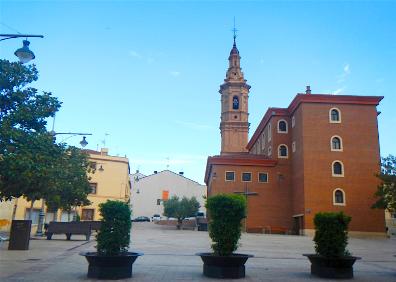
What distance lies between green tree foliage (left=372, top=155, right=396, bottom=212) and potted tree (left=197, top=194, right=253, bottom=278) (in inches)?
1161

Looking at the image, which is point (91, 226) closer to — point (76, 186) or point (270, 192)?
point (76, 186)

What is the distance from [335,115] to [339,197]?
27.7 feet

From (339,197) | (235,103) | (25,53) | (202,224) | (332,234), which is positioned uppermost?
(235,103)

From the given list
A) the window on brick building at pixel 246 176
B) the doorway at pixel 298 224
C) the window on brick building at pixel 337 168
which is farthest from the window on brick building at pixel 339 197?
the window on brick building at pixel 246 176

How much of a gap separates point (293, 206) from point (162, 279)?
3950cm

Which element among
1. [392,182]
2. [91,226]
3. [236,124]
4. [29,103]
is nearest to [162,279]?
[29,103]

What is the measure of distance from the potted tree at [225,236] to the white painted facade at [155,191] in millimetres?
69891

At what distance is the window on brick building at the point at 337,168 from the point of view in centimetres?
4094

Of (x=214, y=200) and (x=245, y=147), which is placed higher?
(x=245, y=147)

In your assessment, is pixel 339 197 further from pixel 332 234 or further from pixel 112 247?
pixel 112 247

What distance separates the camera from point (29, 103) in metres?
14.7

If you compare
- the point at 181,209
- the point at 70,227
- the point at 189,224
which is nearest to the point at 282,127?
the point at 181,209

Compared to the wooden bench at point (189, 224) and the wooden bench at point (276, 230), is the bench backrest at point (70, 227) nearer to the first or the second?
the wooden bench at point (276, 230)

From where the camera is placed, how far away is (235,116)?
231ft
